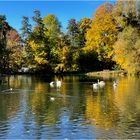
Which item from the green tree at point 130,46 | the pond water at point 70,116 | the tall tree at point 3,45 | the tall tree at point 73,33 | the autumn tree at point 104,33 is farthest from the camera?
the tall tree at point 73,33

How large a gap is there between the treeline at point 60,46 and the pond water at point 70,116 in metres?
33.3

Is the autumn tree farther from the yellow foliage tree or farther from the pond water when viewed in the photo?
the pond water

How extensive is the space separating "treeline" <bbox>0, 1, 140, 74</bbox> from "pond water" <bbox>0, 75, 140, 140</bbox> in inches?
1310

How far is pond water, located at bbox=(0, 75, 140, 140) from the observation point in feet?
63.7

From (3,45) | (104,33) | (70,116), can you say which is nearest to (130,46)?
(104,33)

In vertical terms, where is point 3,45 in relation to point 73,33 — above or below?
below

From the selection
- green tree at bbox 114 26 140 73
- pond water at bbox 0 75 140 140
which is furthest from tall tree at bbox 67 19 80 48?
pond water at bbox 0 75 140 140

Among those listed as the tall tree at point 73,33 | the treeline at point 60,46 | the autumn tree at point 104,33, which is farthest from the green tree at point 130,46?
the tall tree at point 73,33

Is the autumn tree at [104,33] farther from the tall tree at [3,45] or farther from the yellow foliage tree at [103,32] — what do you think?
the tall tree at [3,45]

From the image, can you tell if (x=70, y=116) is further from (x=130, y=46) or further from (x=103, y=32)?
(x=103, y=32)

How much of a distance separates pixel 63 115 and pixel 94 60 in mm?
55345

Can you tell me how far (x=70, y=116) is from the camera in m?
24.1

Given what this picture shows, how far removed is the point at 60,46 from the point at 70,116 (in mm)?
56403

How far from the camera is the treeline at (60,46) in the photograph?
73688mm
